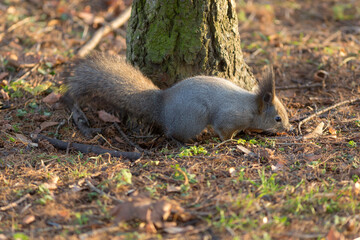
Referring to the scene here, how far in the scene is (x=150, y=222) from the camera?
2242mm

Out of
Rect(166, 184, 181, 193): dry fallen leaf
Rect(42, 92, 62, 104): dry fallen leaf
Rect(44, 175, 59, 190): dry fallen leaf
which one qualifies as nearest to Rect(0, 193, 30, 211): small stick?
Rect(44, 175, 59, 190): dry fallen leaf

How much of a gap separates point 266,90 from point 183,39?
986 millimetres

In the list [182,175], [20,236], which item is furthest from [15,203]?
[182,175]

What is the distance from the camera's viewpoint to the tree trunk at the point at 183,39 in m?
3.96

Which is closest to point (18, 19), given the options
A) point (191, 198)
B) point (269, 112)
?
point (269, 112)

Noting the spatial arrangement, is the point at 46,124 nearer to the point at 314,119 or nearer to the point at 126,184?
the point at 126,184

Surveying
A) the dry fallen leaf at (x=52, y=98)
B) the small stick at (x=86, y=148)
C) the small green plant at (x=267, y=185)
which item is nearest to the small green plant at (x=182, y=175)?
the small green plant at (x=267, y=185)

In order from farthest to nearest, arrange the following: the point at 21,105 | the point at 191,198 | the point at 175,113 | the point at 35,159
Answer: the point at 21,105
the point at 175,113
the point at 35,159
the point at 191,198

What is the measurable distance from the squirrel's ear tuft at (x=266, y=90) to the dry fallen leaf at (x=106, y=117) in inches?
59.0

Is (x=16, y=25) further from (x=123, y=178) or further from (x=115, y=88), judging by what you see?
(x=123, y=178)

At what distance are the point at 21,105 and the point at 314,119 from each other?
10.4ft

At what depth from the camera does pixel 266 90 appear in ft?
12.7

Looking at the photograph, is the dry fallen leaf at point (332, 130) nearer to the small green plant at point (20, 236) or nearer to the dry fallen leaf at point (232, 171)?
the dry fallen leaf at point (232, 171)

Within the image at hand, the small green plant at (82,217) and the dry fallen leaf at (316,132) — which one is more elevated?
the dry fallen leaf at (316,132)
